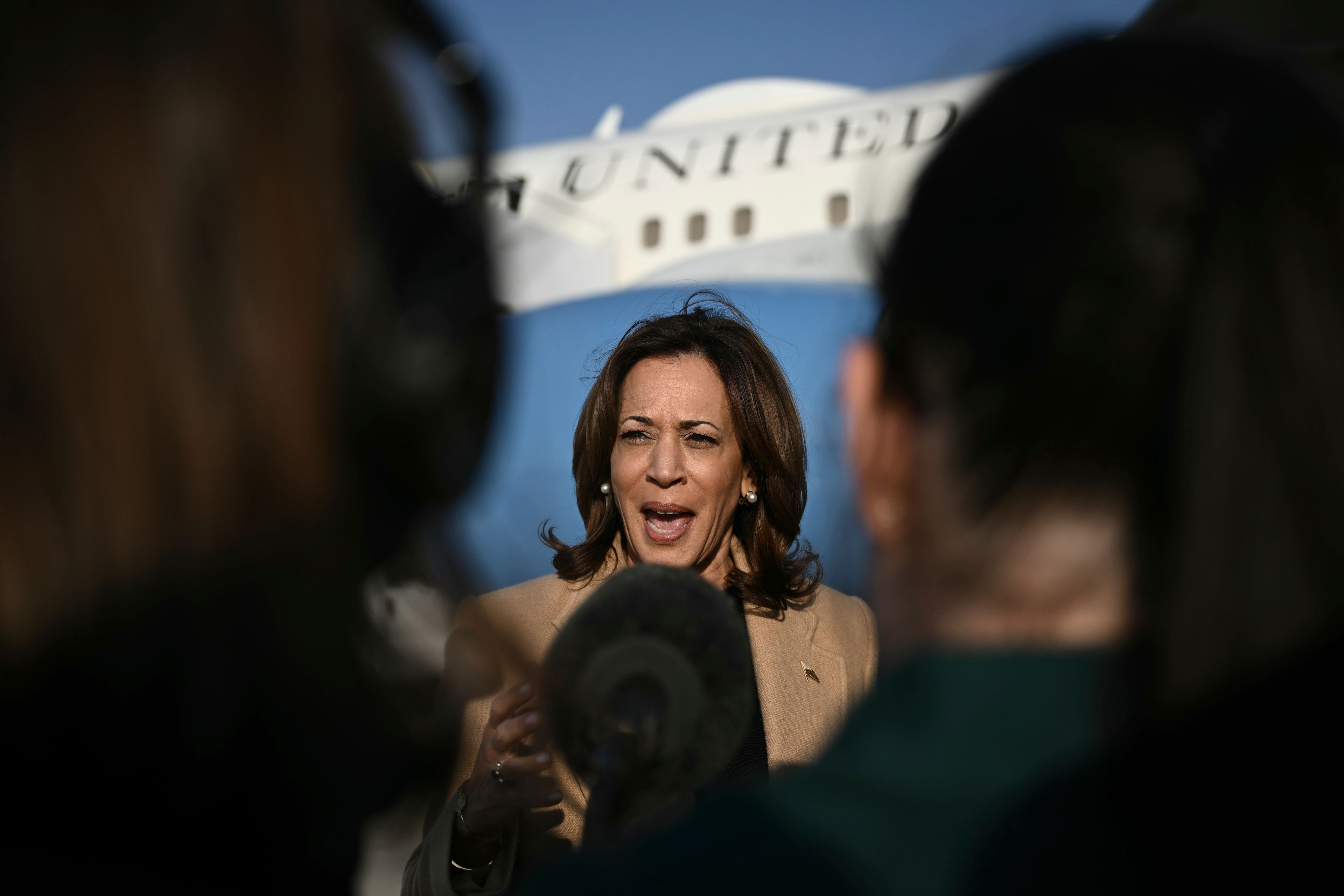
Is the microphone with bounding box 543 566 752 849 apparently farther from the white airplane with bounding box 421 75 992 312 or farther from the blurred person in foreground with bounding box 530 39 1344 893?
Result: the white airplane with bounding box 421 75 992 312

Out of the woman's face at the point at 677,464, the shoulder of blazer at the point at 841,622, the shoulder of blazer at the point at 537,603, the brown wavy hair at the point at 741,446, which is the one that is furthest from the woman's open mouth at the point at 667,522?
the shoulder of blazer at the point at 841,622

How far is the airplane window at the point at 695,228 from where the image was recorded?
8.82 meters

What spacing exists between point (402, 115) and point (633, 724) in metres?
0.97

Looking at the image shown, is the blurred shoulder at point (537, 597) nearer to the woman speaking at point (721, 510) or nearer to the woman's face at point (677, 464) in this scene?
the woman speaking at point (721, 510)

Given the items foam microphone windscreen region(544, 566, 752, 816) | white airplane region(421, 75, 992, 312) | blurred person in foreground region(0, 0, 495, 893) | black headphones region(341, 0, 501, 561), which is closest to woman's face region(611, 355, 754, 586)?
foam microphone windscreen region(544, 566, 752, 816)

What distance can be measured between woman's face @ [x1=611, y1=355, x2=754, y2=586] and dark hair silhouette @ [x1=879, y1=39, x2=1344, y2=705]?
87.7 inches

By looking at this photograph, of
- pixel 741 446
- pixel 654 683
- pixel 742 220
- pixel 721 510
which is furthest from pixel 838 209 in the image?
pixel 654 683

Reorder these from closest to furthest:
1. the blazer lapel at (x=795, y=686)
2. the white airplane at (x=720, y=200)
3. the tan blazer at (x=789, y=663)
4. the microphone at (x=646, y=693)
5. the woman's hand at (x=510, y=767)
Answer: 1. the microphone at (x=646, y=693)
2. the woman's hand at (x=510, y=767)
3. the tan blazer at (x=789, y=663)
4. the blazer lapel at (x=795, y=686)
5. the white airplane at (x=720, y=200)

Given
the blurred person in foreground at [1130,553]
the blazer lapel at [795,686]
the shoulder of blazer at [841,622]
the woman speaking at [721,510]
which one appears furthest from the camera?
the shoulder of blazer at [841,622]

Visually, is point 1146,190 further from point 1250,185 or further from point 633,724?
point 633,724

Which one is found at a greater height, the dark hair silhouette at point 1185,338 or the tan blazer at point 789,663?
the dark hair silhouette at point 1185,338

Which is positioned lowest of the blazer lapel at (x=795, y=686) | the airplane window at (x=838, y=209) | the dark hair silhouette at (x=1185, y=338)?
the blazer lapel at (x=795, y=686)

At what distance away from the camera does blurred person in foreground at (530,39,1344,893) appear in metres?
0.76

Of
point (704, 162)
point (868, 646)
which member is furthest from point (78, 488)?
point (704, 162)
